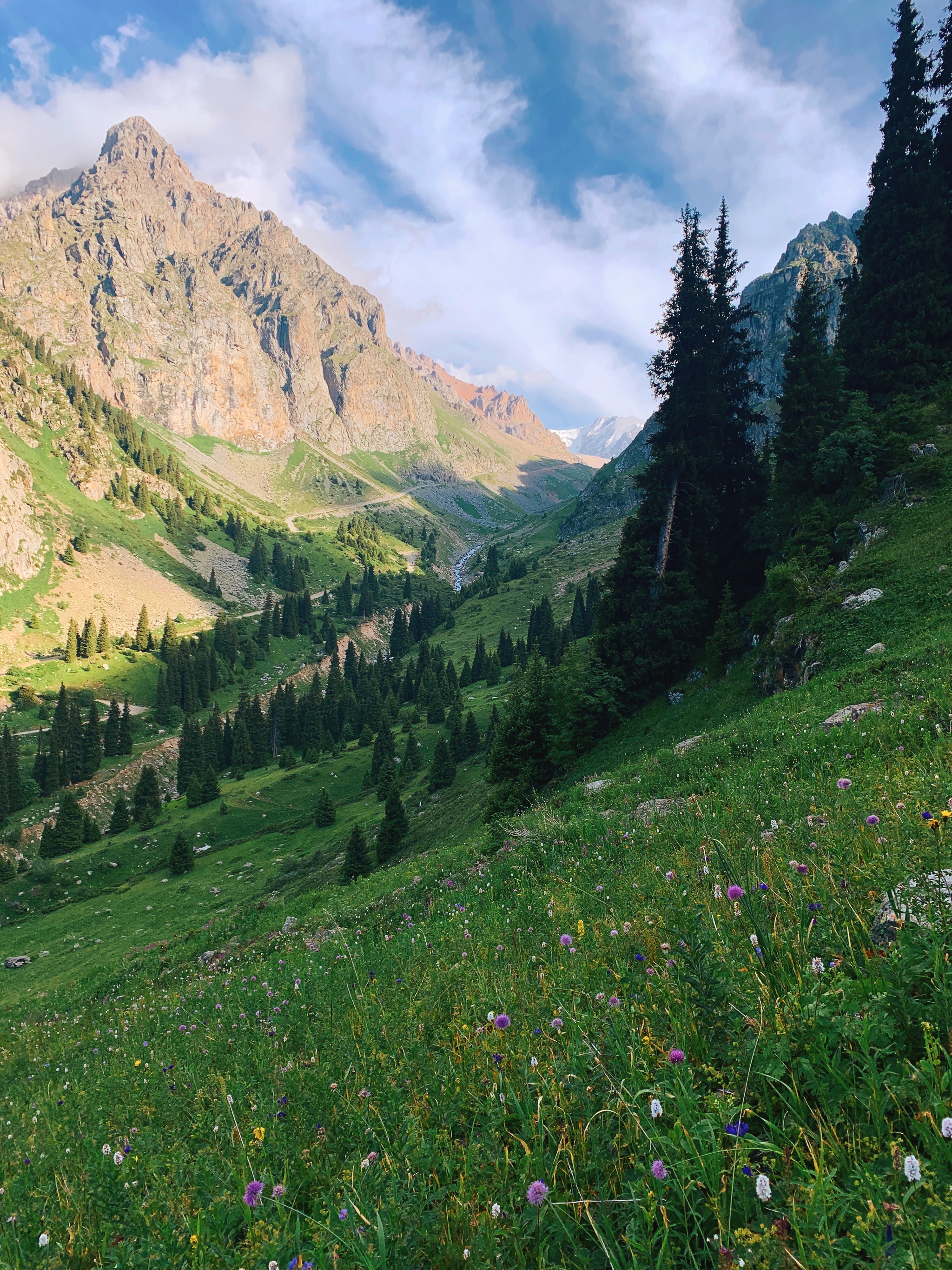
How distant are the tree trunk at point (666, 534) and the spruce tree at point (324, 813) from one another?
50.7m

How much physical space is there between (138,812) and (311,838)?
4206 cm

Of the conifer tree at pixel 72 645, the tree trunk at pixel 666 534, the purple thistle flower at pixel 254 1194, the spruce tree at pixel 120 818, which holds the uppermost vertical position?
the conifer tree at pixel 72 645

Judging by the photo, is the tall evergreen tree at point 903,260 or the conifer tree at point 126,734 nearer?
the tall evergreen tree at point 903,260

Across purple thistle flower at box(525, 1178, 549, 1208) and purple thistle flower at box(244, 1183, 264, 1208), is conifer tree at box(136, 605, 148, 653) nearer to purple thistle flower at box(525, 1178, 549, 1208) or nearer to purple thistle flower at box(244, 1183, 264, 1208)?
purple thistle flower at box(244, 1183, 264, 1208)

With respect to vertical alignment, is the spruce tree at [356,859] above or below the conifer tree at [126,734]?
below

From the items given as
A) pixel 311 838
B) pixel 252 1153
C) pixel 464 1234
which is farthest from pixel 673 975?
pixel 311 838

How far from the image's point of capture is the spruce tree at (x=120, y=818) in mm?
83812

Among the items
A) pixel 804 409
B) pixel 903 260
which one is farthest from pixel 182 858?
pixel 903 260

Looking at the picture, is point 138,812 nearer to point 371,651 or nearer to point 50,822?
point 50,822

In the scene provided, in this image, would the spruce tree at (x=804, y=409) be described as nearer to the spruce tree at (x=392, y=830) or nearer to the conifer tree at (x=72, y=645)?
the spruce tree at (x=392, y=830)

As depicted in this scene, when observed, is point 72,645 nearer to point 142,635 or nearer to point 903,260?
point 142,635

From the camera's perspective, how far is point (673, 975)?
331 cm

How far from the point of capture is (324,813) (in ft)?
219

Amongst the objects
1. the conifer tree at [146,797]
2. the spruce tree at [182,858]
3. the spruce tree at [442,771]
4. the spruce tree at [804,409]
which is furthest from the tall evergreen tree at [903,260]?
the conifer tree at [146,797]
